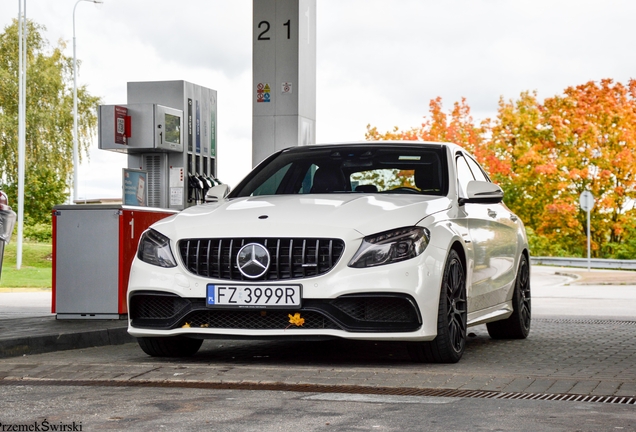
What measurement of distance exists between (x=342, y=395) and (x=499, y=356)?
272 cm

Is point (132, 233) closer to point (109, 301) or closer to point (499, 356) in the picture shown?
point (109, 301)

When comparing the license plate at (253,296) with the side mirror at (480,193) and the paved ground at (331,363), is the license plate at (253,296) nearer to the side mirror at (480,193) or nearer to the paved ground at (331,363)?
the paved ground at (331,363)

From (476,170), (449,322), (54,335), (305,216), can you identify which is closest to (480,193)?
(449,322)

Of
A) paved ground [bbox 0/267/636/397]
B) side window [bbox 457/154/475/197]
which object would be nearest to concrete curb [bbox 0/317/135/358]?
paved ground [bbox 0/267/636/397]

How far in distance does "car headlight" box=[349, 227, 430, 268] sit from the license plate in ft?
1.36

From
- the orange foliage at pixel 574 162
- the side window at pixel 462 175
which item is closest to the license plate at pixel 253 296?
the side window at pixel 462 175

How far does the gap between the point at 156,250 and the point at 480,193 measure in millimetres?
2391

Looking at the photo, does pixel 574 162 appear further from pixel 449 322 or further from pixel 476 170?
pixel 449 322

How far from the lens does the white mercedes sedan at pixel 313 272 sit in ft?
21.7

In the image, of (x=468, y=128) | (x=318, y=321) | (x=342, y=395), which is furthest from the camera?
(x=468, y=128)

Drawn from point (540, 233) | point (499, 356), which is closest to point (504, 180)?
point (540, 233)

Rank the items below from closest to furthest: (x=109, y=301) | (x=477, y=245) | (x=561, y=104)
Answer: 1. (x=477, y=245)
2. (x=109, y=301)
3. (x=561, y=104)

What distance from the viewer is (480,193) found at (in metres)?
7.86

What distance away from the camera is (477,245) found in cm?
798
